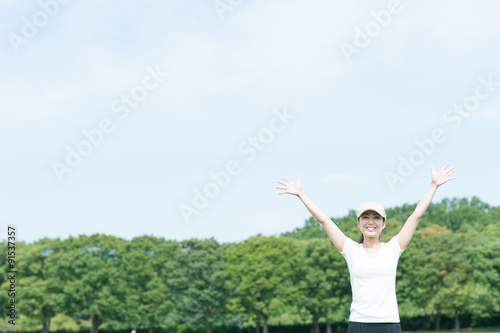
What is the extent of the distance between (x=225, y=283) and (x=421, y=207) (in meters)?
60.3

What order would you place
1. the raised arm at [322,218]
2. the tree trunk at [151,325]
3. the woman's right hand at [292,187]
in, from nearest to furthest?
the raised arm at [322,218]
the woman's right hand at [292,187]
the tree trunk at [151,325]

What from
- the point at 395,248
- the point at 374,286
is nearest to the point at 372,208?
the point at 395,248

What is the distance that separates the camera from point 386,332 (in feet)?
18.2

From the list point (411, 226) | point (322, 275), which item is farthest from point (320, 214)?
point (322, 275)

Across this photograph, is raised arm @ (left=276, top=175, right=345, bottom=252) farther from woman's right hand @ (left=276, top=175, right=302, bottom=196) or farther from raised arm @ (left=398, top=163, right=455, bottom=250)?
raised arm @ (left=398, top=163, right=455, bottom=250)

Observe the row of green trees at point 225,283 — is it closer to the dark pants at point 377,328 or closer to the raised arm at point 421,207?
the raised arm at point 421,207

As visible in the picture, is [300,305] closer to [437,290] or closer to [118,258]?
[437,290]

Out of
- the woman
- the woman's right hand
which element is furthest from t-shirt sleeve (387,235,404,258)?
the woman's right hand

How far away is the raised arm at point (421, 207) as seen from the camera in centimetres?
588

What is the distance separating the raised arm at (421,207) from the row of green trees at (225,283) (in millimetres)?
54437

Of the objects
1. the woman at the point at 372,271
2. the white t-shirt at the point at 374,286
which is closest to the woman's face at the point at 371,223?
the woman at the point at 372,271

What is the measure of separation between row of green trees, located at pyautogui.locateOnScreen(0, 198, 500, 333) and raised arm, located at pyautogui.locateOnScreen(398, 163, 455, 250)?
54437 mm

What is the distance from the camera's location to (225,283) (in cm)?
6488

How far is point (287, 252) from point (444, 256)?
16.4 metres
